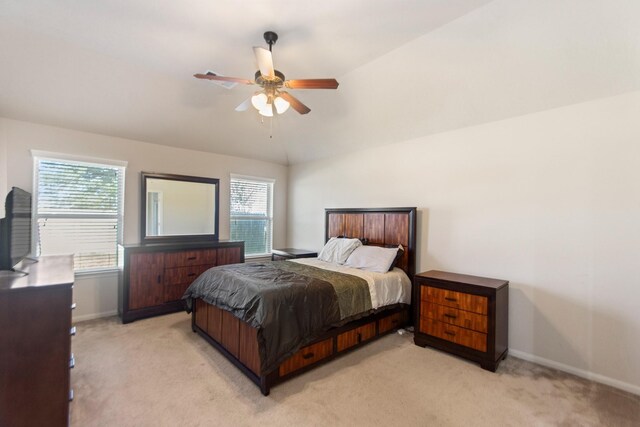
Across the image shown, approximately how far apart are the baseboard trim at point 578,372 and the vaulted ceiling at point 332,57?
8.02 feet

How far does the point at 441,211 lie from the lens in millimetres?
3510

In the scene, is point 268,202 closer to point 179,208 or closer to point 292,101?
point 179,208

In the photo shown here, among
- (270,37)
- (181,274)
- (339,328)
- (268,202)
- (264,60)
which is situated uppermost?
(270,37)

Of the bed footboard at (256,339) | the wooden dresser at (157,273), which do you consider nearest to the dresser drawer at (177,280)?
the wooden dresser at (157,273)

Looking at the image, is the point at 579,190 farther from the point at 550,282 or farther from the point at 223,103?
the point at 223,103

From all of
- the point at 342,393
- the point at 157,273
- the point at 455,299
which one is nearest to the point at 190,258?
the point at 157,273

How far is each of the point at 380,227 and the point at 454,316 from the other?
1.55 m

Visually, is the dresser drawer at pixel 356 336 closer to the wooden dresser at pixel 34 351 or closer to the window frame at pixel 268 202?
the wooden dresser at pixel 34 351

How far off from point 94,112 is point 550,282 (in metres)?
5.39

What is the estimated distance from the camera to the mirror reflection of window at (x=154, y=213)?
420 centimetres

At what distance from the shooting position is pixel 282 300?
7.84 ft

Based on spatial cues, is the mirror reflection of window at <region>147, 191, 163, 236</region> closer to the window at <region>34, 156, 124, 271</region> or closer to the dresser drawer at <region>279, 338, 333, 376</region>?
the window at <region>34, 156, 124, 271</region>

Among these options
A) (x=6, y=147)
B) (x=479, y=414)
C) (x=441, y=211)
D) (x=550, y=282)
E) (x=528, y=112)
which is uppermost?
(x=528, y=112)

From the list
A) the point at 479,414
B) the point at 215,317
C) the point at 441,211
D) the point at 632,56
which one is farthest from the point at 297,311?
the point at 632,56
